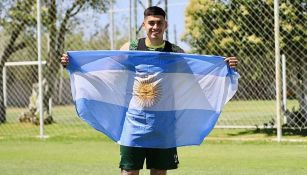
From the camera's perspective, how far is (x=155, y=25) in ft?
18.0

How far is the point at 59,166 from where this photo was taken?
9.62m

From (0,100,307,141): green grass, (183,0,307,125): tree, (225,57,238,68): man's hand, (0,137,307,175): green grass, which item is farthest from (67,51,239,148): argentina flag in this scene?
(183,0,307,125): tree

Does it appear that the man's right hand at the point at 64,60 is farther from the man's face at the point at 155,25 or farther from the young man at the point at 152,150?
the man's face at the point at 155,25

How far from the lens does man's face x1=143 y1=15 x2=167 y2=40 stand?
5469mm

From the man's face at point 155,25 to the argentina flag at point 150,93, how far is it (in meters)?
0.21

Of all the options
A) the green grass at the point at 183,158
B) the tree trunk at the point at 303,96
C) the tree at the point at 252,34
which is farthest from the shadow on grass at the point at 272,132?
the green grass at the point at 183,158

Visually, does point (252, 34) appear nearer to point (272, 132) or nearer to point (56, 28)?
point (272, 132)

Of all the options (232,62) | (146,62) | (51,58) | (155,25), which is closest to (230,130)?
(51,58)

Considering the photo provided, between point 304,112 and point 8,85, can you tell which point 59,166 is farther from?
point 8,85

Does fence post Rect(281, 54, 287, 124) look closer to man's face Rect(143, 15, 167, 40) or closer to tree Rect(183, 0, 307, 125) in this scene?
tree Rect(183, 0, 307, 125)

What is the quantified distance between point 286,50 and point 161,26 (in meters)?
8.75

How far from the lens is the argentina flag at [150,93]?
5648mm

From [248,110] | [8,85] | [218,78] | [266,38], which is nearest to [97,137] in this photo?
[266,38]

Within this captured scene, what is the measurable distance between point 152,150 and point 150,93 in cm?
49
